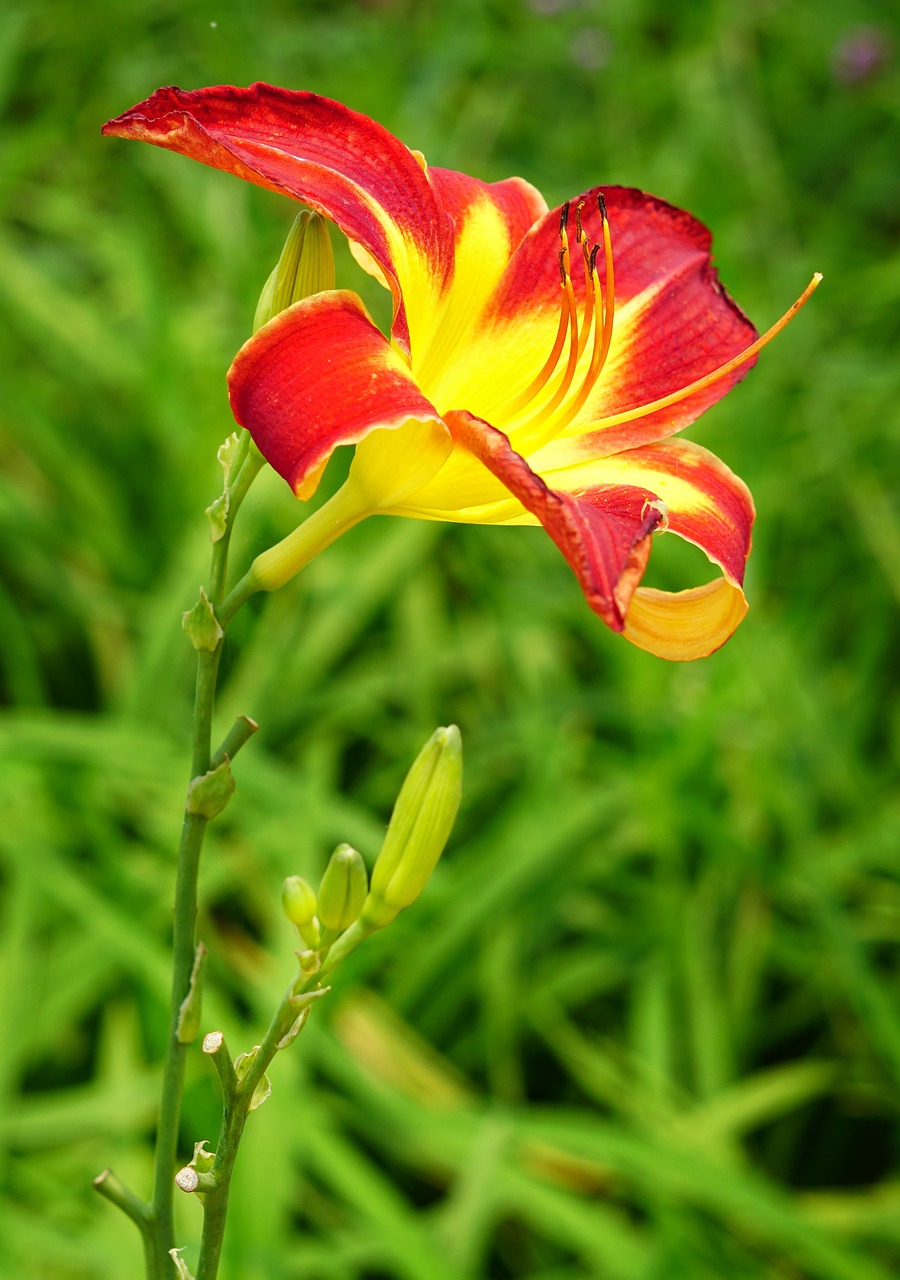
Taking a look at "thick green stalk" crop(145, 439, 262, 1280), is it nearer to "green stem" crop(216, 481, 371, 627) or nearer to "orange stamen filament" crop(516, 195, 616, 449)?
"green stem" crop(216, 481, 371, 627)

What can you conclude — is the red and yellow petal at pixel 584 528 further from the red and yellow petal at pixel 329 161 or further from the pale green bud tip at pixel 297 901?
the pale green bud tip at pixel 297 901

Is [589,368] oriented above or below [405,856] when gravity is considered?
above

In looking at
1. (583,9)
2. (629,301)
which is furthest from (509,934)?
(583,9)

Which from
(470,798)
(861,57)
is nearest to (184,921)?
(470,798)

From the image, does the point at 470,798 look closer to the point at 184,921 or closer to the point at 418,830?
the point at 418,830

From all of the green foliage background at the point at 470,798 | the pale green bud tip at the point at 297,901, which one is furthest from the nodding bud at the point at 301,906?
the green foliage background at the point at 470,798

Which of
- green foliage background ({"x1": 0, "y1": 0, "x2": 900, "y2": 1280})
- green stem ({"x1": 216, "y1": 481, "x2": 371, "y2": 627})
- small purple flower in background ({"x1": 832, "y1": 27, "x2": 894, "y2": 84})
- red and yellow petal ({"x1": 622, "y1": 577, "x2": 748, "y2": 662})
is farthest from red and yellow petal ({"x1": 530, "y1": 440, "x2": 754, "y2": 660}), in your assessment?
small purple flower in background ({"x1": 832, "y1": 27, "x2": 894, "y2": 84})
